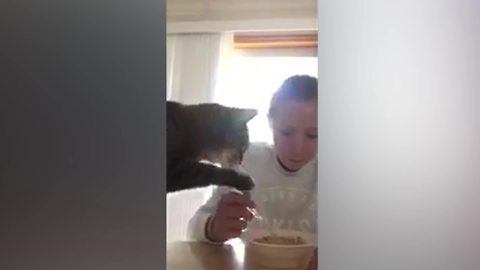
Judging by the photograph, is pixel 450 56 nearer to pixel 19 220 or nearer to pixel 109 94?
pixel 109 94

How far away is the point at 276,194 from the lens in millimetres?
860

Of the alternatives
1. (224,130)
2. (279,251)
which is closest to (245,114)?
(224,130)

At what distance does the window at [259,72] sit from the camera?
2.81 ft

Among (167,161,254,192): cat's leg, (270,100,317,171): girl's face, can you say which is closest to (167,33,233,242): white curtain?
(167,161,254,192): cat's leg

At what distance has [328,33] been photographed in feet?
2.70

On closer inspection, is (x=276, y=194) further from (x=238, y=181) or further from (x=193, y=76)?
(x=193, y=76)

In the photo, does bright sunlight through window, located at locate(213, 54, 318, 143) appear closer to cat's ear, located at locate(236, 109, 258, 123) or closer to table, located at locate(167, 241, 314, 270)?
cat's ear, located at locate(236, 109, 258, 123)

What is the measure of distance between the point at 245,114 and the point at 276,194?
0.14 m

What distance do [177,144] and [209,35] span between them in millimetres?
195

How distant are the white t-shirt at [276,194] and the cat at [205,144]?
0.02 m

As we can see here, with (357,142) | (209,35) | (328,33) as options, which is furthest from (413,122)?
(209,35)

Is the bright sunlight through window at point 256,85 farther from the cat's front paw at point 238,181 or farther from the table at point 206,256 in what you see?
the table at point 206,256

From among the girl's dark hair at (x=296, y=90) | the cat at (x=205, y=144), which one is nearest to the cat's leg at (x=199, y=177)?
the cat at (x=205, y=144)

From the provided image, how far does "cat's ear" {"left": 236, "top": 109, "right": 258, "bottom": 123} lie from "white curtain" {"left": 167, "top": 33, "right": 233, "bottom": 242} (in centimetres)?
6
